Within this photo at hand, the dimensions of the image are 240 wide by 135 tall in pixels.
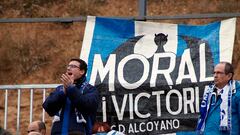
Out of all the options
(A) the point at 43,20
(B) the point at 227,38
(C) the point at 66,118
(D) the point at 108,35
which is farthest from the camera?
(A) the point at 43,20

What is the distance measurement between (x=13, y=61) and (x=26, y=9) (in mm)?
803

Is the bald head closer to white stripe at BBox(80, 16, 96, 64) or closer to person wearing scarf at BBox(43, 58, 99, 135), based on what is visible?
person wearing scarf at BBox(43, 58, 99, 135)

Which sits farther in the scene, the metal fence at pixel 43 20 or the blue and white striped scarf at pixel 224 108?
the metal fence at pixel 43 20

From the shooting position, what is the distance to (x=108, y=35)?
38.1ft

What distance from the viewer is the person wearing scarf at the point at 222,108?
29.4 feet

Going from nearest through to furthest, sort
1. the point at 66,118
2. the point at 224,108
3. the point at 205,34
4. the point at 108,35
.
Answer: the point at 66,118 < the point at 224,108 < the point at 205,34 < the point at 108,35

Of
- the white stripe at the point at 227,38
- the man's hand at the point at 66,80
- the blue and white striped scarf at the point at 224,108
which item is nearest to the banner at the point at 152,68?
the white stripe at the point at 227,38

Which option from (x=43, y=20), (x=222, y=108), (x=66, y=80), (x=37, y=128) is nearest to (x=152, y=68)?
(x=43, y=20)

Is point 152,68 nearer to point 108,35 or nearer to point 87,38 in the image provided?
point 108,35

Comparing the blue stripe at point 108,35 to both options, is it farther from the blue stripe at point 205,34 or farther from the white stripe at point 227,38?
the white stripe at point 227,38

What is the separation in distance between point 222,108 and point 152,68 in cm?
245

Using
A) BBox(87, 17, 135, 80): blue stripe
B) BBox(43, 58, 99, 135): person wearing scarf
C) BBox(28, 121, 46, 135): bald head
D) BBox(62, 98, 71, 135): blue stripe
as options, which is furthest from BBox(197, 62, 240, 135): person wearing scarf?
BBox(87, 17, 135, 80): blue stripe

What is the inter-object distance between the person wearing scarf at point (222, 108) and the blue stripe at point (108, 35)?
102 inches

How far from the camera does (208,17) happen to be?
11938 millimetres
